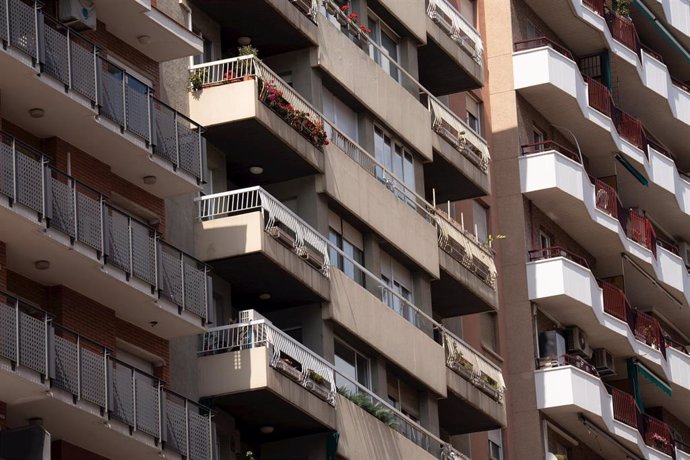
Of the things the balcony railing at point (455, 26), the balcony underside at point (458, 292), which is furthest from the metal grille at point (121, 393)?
the balcony railing at point (455, 26)

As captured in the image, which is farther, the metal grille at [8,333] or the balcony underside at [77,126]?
the balcony underside at [77,126]

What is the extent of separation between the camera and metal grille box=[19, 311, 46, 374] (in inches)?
1262

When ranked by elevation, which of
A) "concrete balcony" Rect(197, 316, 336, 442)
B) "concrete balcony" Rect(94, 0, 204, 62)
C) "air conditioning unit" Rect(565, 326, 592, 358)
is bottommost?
→ "concrete balcony" Rect(197, 316, 336, 442)

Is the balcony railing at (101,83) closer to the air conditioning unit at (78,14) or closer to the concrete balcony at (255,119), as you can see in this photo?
the air conditioning unit at (78,14)

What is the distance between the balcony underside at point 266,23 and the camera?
4266cm

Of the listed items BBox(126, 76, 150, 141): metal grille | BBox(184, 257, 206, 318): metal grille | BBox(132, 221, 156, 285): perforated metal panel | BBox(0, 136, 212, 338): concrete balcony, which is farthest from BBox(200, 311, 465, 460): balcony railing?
BBox(126, 76, 150, 141): metal grille

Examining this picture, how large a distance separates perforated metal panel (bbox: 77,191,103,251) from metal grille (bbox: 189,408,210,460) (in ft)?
12.5

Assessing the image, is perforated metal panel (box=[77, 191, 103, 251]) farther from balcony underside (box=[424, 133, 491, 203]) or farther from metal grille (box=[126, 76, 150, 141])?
balcony underside (box=[424, 133, 491, 203])

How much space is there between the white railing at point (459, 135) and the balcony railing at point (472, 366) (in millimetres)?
4949

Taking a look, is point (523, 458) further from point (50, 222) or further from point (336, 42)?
point (50, 222)

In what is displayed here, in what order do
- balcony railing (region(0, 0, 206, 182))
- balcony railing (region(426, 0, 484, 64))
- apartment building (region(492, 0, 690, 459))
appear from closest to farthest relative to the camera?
balcony railing (region(0, 0, 206, 182)) < balcony railing (region(426, 0, 484, 64)) < apartment building (region(492, 0, 690, 459))

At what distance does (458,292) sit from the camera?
50906mm

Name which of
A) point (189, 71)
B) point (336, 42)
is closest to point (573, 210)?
point (336, 42)

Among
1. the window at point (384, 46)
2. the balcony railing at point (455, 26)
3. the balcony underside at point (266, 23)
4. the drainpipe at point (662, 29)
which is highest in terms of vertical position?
the drainpipe at point (662, 29)
